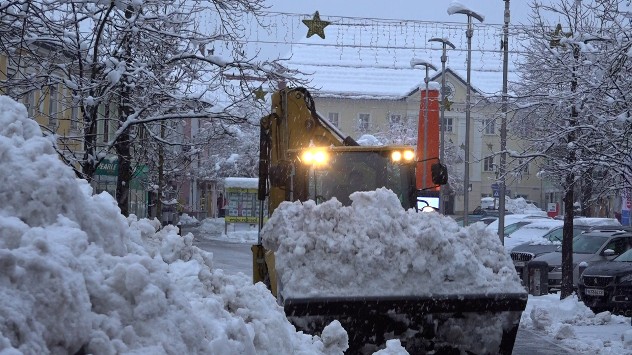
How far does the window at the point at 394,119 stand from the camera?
67.3 m

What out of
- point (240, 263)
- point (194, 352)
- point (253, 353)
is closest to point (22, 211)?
point (194, 352)

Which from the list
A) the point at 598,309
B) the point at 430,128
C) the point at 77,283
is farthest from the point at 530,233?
the point at 77,283

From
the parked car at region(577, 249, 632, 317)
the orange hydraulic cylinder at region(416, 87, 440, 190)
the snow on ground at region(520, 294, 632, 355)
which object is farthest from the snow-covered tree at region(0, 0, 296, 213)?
the orange hydraulic cylinder at region(416, 87, 440, 190)

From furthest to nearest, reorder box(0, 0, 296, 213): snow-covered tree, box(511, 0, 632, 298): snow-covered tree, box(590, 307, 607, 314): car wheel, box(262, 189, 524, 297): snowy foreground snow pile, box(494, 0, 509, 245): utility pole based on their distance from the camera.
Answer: box(494, 0, 509, 245): utility pole
box(590, 307, 607, 314): car wheel
box(511, 0, 632, 298): snow-covered tree
box(0, 0, 296, 213): snow-covered tree
box(262, 189, 524, 297): snowy foreground snow pile

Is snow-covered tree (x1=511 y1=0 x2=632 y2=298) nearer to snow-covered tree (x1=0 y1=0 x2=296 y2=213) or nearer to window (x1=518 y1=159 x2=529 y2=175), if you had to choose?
window (x1=518 y1=159 x2=529 y2=175)

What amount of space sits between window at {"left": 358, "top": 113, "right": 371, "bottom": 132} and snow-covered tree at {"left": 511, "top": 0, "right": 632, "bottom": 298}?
44459mm

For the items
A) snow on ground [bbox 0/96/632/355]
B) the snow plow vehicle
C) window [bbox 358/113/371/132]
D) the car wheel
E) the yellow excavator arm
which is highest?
window [bbox 358/113/371/132]

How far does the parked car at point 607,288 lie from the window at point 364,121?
48.2 metres

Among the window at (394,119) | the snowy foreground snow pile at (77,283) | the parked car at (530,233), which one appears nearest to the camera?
the snowy foreground snow pile at (77,283)

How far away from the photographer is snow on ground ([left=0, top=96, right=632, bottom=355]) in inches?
145

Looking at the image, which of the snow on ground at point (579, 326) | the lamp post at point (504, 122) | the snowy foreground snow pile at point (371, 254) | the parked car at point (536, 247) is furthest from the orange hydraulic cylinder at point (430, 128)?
the snowy foreground snow pile at point (371, 254)

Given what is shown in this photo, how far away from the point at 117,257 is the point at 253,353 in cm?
78

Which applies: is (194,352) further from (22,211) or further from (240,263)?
(240,263)

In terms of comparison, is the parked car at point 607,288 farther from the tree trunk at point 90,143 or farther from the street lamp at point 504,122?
the tree trunk at point 90,143
